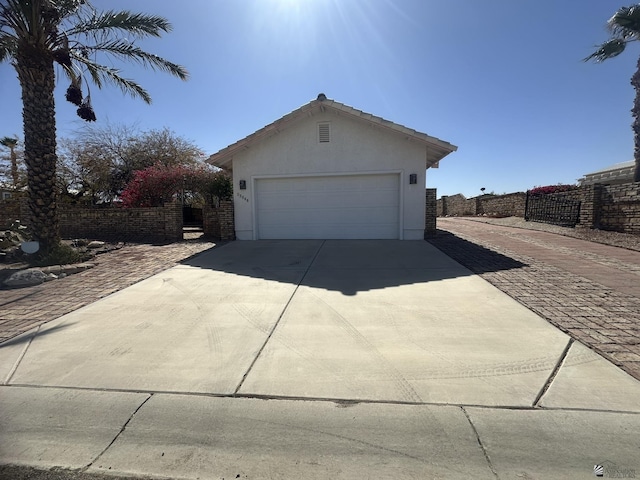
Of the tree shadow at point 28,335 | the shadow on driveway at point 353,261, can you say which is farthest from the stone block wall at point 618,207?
the tree shadow at point 28,335

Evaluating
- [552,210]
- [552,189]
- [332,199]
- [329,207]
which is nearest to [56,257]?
[329,207]

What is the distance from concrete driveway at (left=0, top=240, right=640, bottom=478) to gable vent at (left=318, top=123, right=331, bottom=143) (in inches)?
294

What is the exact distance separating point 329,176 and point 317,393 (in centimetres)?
928

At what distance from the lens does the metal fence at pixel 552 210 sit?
13.7 meters

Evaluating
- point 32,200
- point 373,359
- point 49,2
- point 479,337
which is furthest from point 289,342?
point 49,2

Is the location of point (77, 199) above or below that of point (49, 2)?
below

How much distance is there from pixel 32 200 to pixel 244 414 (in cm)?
943

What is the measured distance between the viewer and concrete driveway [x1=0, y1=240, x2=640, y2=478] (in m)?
2.30

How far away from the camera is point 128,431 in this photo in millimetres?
2605

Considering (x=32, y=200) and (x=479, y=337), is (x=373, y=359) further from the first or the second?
(x=32, y=200)

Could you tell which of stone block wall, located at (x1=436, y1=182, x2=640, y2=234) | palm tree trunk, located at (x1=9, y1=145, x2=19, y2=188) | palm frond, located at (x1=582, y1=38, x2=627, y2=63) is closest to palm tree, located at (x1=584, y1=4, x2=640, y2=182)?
palm frond, located at (x1=582, y1=38, x2=627, y2=63)

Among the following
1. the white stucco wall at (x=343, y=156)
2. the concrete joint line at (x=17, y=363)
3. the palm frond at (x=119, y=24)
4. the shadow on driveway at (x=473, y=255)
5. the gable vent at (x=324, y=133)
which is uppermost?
the palm frond at (x=119, y=24)

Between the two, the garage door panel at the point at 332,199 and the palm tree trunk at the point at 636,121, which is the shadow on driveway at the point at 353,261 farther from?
the palm tree trunk at the point at 636,121

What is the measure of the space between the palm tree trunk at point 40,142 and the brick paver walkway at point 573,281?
10.5m
